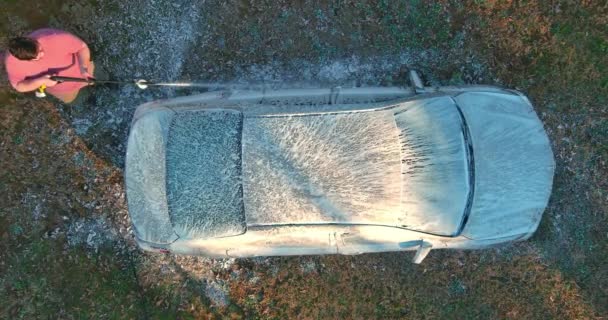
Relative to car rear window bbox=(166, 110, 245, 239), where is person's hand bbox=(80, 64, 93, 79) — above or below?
above

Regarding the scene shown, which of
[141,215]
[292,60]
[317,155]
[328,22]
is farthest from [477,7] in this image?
[141,215]

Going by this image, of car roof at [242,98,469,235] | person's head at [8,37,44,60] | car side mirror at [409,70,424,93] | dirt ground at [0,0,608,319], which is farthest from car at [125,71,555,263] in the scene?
person's head at [8,37,44,60]

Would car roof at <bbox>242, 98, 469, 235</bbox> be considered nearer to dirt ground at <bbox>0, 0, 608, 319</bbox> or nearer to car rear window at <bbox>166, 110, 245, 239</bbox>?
car rear window at <bbox>166, 110, 245, 239</bbox>

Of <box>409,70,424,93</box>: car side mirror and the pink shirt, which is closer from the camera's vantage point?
the pink shirt

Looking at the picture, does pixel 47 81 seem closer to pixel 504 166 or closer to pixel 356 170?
pixel 356 170

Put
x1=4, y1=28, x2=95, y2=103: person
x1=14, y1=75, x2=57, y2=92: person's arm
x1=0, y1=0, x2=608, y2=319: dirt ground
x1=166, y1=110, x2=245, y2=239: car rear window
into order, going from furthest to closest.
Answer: x1=0, y1=0, x2=608, y2=319: dirt ground < x1=14, y1=75, x2=57, y2=92: person's arm < x1=4, y1=28, x2=95, y2=103: person < x1=166, y1=110, x2=245, y2=239: car rear window

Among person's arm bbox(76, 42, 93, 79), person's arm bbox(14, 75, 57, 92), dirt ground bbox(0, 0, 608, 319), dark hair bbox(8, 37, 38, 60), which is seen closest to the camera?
dark hair bbox(8, 37, 38, 60)

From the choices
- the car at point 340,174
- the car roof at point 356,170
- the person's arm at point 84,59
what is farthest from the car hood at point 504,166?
the person's arm at point 84,59
